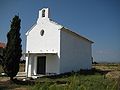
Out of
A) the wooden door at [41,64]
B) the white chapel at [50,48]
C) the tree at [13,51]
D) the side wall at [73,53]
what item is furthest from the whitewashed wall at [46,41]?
the tree at [13,51]

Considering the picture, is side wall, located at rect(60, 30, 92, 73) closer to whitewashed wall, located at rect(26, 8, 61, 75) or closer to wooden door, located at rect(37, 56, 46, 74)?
whitewashed wall, located at rect(26, 8, 61, 75)

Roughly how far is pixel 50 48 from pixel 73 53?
3700mm

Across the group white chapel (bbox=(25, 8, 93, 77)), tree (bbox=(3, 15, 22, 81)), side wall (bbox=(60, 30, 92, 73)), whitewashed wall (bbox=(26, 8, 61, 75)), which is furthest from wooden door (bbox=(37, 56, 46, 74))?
tree (bbox=(3, 15, 22, 81))

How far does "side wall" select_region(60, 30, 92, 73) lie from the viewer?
2586cm

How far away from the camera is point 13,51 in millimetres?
20250

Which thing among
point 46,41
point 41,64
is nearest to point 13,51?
point 46,41

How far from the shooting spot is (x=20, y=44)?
20.8 meters

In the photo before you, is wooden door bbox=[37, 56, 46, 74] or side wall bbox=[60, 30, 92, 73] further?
wooden door bbox=[37, 56, 46, 74]

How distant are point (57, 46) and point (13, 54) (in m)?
6.59

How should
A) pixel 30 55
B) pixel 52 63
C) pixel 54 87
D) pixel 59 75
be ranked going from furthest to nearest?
pixel 30 55, pixel 52 63, pixel 59 75, pixel 54 87

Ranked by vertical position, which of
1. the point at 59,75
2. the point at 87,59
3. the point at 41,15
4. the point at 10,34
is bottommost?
the point at 59,75

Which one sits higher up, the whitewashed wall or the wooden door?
the whitewashed wall

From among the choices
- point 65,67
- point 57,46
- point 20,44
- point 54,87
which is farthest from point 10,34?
point 54,87

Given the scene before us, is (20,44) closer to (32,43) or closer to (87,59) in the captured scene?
(32,43)
